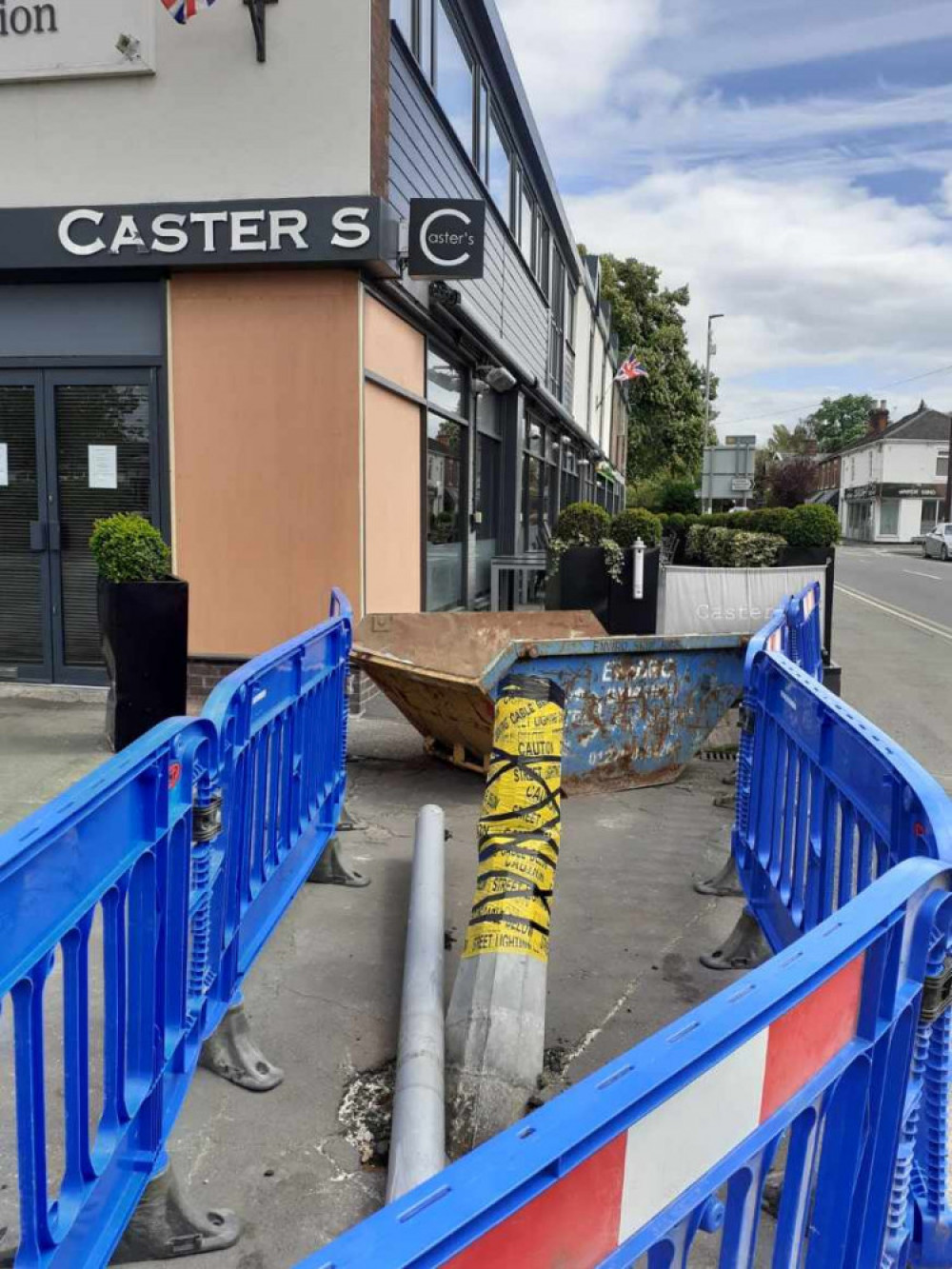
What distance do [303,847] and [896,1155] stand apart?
2.71 metres

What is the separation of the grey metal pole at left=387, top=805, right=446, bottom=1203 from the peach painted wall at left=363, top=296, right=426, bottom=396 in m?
5.09

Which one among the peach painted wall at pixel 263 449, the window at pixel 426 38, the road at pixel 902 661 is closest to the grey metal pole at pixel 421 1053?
the road at pixel 902 661

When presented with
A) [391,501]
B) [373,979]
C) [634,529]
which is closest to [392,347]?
[391,501]

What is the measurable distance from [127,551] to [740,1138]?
596 centimetres

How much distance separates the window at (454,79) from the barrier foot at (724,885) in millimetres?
8062

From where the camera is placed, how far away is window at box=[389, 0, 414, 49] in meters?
8.16

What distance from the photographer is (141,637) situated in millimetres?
6535

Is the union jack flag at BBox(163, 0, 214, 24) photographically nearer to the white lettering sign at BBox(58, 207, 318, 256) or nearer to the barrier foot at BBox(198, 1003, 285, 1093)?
the white lettering sign at BBox(58, 207, 318, 256)

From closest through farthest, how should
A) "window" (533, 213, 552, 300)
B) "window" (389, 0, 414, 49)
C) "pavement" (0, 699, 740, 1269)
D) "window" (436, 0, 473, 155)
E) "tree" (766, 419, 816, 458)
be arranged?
"pavement" (0, 699, 740, 1269) → "window" (389, 0, 414, 49) → "window" (436, 0, 473, 155) → "window" (533, 213, 552, 300) → "tree" (766, 419, 816, 458)

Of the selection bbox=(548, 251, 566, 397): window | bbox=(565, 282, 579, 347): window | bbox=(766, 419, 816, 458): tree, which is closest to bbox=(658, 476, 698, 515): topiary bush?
bbox=(565, 282, 579, 347): window

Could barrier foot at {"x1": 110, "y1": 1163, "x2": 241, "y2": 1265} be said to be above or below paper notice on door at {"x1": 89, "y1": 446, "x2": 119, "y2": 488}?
below

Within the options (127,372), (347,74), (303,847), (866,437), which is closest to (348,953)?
(303,847)

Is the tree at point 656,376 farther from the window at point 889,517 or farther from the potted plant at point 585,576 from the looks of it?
the potted plant at point 585,576

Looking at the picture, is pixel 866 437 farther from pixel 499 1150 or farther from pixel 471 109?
pixel 499 1150
